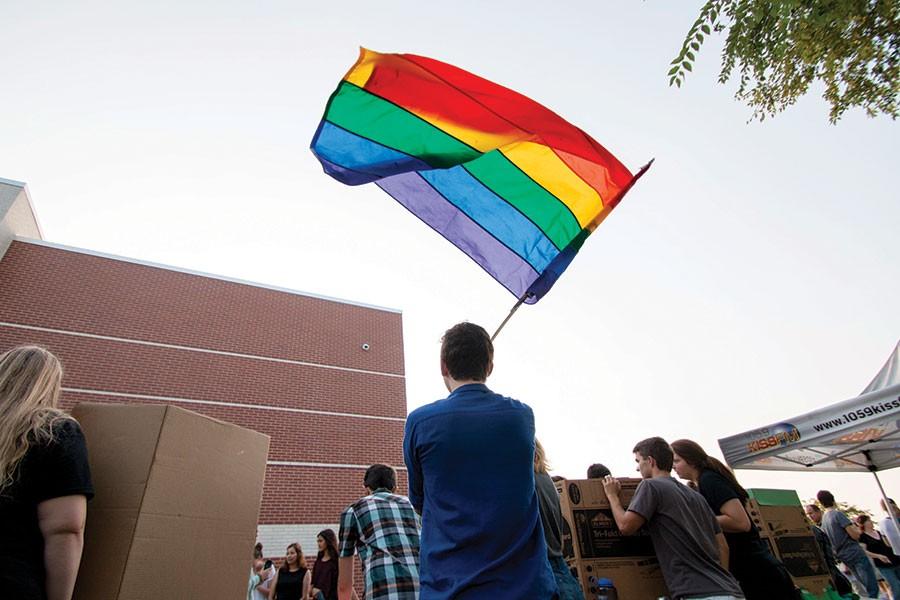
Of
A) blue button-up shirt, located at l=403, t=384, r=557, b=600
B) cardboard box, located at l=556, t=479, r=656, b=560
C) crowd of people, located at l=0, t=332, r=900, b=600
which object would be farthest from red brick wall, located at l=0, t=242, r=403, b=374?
blue button-up shirt, located at l=403, t=384, r=557, b=600

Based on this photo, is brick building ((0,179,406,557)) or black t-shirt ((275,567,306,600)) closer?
black t-shirt ((275,567,306,600))

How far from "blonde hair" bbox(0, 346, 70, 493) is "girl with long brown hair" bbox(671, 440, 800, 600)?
3.84 metres

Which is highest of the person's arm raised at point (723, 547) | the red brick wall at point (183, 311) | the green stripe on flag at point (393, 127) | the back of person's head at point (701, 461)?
the red brick wall at point (183, 311)

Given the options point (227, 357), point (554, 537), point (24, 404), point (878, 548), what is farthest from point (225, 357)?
point (878, 548)

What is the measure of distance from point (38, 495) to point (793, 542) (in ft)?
20.0

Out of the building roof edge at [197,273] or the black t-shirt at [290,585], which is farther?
the building roof edge at [197,273]

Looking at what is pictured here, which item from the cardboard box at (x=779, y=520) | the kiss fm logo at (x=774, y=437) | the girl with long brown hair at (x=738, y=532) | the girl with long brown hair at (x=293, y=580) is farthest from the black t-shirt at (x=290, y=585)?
the kiss fm logo at (x=774, y=437)

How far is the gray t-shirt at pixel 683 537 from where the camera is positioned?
2.87 m

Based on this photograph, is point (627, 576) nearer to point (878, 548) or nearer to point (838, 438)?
point (838, 438)

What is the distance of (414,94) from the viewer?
12.7ft

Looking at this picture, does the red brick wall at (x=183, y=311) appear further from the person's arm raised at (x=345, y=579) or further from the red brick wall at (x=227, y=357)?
the person's arm raised at (x=345, y=579)

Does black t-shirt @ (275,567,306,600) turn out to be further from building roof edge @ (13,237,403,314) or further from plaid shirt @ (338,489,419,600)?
building roof edge @ (13,237,403,314)

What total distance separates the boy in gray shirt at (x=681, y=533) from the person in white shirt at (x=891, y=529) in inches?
265

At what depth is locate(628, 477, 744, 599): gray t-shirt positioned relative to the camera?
9.40 feet
